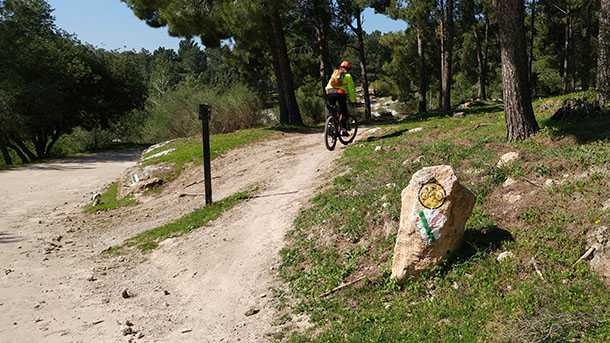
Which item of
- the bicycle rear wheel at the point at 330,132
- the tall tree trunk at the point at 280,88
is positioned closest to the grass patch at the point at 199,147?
the tall tree trunk at the point at 280,88

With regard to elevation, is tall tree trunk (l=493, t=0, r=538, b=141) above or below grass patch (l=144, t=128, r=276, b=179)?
above

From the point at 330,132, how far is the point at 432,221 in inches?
284

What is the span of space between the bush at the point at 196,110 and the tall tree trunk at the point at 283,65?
3388 mm

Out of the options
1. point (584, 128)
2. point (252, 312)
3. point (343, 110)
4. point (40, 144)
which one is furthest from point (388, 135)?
point (40, 144)

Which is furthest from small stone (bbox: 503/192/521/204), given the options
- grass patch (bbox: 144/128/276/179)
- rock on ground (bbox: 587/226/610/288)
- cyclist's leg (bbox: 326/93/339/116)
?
grass patch (bbox: 144/128/276/179)

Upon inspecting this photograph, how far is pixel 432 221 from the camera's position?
17.7 ft

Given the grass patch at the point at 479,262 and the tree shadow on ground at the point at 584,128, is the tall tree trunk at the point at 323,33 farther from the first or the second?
the grass patch at the point at 479,262

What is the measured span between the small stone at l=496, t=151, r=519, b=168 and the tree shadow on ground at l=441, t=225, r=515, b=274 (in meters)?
1.54

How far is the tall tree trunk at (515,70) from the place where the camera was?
801 cm

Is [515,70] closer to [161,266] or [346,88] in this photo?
[346,88]

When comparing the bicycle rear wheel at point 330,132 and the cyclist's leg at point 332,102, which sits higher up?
the cyclist's leg at point 332,102

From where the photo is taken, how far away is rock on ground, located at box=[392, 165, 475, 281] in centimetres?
537

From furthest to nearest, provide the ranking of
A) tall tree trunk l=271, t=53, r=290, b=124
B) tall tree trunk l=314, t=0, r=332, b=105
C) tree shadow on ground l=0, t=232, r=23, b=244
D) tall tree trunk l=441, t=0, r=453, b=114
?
1. tall tree trunk l=314, t=0, r=332, b=105
2. tall tree trunk l=271, t=53, r=290, b=124
3. tall tree trunk l=441, t=0, r=453, b=114
4. tree shadow on ground l=0, t=232, r=23, b=244

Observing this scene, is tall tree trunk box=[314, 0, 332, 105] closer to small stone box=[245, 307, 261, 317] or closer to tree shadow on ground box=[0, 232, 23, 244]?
tree shadow on ground box=[0, 232, 23, 244]
